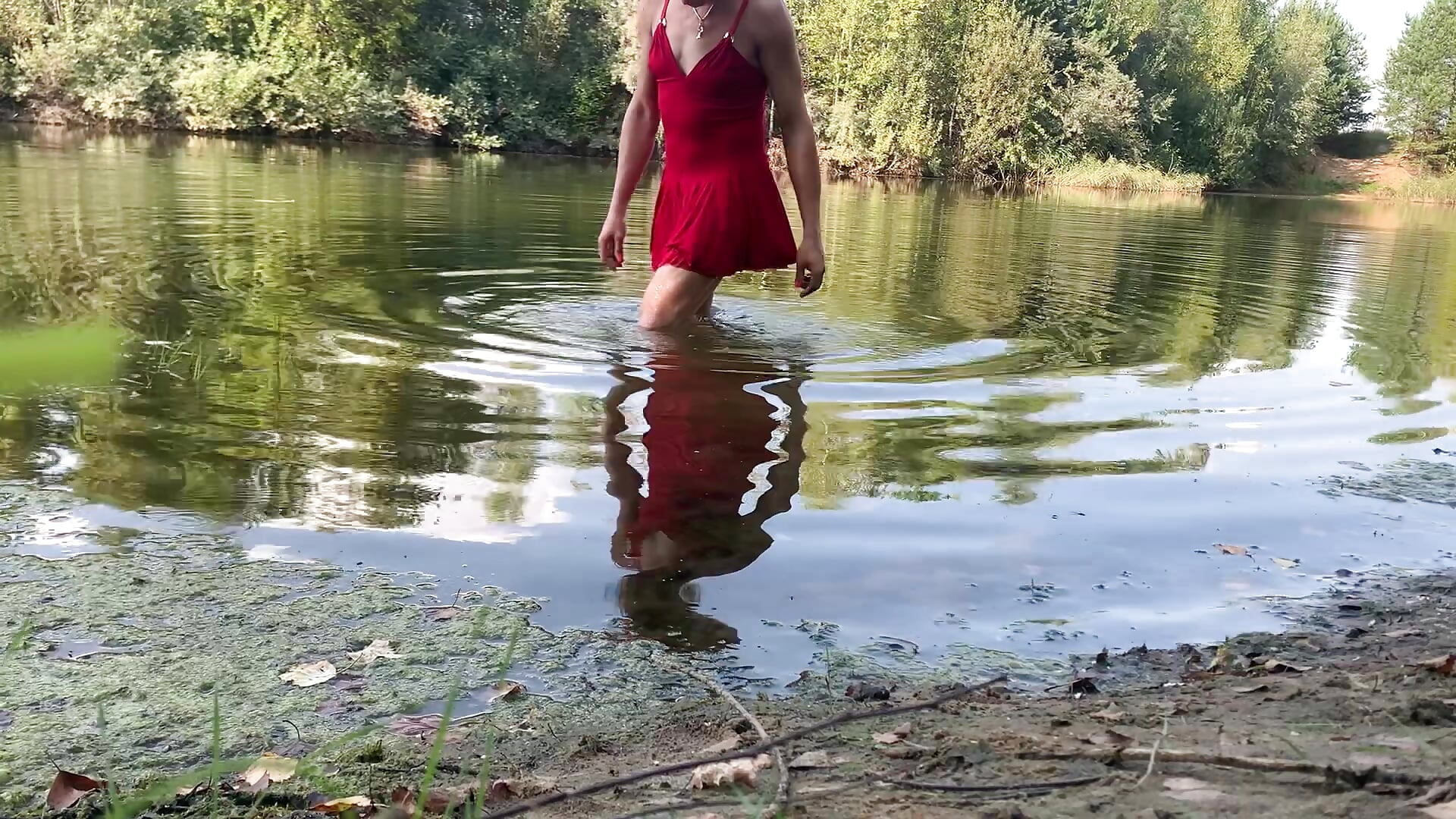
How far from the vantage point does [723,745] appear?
206cm

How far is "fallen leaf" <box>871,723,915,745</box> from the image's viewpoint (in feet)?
6.74

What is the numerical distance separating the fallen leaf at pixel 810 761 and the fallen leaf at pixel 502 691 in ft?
2.09

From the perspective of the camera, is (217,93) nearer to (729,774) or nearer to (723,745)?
(723,745)

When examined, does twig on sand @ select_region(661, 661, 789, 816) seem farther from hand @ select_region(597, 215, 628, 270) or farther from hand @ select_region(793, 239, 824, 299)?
hand @ select_region(597, 215, 628, 270)

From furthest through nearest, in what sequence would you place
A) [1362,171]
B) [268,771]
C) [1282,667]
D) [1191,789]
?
1. [1362,171]
2. [1282,667]
3. [268,771]
4. [1191,789]

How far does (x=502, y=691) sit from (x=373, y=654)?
0.31m

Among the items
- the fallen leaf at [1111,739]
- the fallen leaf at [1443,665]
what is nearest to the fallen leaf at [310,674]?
the fallen leaf at [1111,739]

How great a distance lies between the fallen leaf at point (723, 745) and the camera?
203cm

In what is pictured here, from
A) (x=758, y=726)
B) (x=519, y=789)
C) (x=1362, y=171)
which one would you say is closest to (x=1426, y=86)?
(x=1362, y=171)

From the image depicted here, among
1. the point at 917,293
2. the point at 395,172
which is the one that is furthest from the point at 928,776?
the point at 395,172

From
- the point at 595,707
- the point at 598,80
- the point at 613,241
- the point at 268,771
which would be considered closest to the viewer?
the point at 268,771

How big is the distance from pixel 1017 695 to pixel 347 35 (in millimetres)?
43188

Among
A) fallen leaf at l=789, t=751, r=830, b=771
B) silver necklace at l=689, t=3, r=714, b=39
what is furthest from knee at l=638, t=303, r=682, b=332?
fallen leaf at l=789, t=751, r=830, b=771

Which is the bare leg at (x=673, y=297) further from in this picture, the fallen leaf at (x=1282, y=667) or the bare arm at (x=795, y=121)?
the fallen leaf at (x=1282, y=667)
